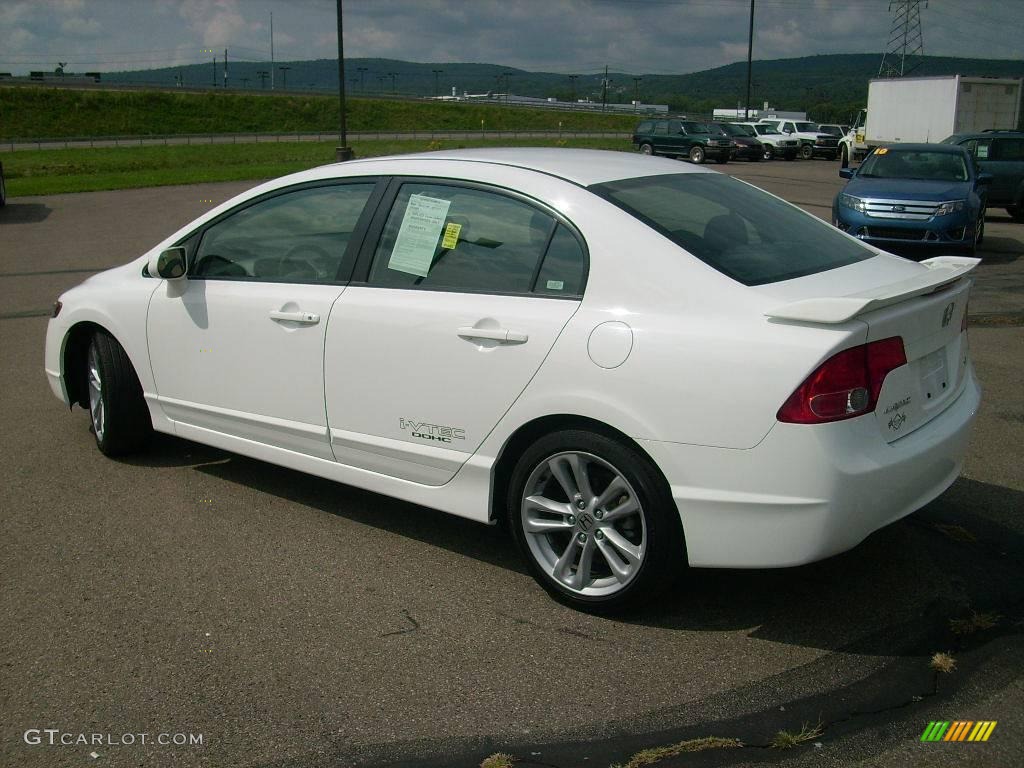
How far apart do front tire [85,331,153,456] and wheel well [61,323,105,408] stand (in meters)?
0.12

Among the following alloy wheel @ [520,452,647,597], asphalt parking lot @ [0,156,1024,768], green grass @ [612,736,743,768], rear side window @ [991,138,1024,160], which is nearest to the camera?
green grass @ [612,736,743,768]

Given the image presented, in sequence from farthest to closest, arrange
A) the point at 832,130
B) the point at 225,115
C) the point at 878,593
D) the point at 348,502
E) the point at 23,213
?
the point at 225,115 → the point at 832,130 → the point at 23,213 → the point at 348,502 → the point at 878,593

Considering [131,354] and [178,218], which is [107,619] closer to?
[131,354]

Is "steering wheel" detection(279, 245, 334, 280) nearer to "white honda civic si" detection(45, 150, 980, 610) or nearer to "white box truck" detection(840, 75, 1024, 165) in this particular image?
"white honda civic si" detection(45, 150, 980, 610)

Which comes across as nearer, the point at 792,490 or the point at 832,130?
the point at 792,490

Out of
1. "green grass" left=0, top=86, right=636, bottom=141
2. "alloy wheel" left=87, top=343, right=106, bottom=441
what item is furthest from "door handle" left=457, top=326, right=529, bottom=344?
"green grass" left=0, top=86, right=636, bottom=141

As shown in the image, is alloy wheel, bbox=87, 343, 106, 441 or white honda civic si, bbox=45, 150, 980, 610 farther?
alloy wheel, bbox=87, 343, 106, 441

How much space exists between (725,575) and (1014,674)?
1.14 m

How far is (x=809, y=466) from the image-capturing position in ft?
10.7

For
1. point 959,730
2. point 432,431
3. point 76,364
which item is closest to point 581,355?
point 432,431

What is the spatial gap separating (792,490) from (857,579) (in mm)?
1048

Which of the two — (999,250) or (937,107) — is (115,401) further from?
(937,107)

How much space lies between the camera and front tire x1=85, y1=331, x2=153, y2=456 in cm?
541

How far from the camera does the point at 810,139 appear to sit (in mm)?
46969
